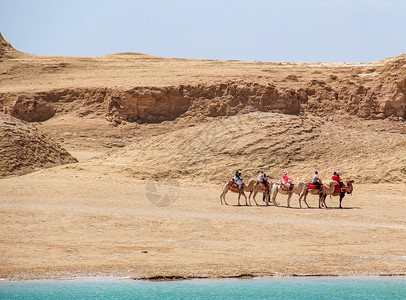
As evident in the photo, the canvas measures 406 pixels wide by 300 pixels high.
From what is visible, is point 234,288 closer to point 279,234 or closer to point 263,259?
point 263,259

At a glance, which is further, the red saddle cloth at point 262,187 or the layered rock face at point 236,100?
the layered rock face at point 236,100

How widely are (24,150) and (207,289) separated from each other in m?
20.2

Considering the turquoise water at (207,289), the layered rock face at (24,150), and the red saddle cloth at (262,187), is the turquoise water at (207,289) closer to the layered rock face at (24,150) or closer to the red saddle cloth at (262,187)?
the red saddle cloth at (262,187)

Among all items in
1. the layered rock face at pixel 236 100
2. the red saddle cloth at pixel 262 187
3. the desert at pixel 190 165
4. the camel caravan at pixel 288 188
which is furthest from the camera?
the layered rock face at pixel 236 100

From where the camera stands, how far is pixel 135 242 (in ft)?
44.1

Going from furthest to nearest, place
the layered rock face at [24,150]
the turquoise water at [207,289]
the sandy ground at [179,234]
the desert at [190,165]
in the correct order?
the layered rock face at [24,150] < the desert at [190,165] < the sandy ground at [179,234] < the turquoise water at [207,289]

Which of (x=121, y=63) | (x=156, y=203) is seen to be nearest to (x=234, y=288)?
(x=156, y=203)

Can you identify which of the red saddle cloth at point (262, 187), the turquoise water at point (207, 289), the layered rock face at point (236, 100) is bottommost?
the turquoise water at point (207, 289)

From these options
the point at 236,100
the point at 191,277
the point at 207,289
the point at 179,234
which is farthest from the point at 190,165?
the point at 207,289

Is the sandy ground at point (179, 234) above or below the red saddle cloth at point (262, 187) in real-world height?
below

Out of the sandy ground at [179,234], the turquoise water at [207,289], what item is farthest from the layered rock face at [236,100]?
the turquoise water at [207,289]

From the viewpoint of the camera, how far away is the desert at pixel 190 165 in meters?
12.2

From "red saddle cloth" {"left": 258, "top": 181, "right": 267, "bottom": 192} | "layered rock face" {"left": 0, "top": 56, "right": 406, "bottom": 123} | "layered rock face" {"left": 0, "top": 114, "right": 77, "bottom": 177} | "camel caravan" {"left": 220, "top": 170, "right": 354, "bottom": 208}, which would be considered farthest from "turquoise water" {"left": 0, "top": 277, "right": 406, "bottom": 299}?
"layered rock face" {"left": 0, "top": 56, "right": 406, "bottom": 123}

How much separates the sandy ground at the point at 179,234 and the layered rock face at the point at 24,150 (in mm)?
3537
